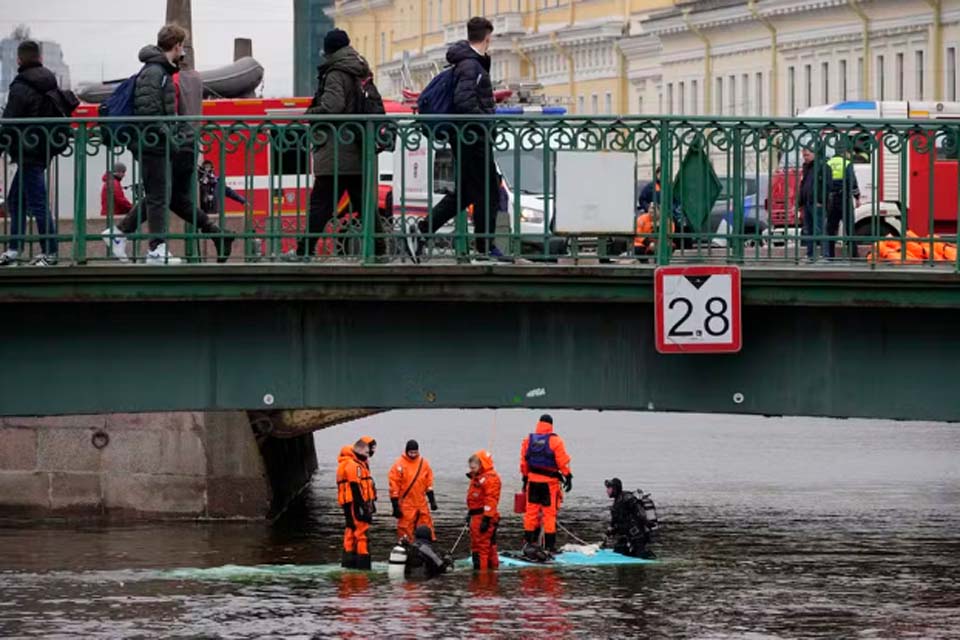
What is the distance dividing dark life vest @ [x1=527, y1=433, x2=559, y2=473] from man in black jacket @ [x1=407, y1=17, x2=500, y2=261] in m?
10.6

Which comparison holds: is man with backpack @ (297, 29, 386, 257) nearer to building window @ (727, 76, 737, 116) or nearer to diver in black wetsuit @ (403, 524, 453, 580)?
diver in black wetsuit @ (403, 524, 453, 580)

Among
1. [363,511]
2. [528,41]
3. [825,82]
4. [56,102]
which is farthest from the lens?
[528,41]

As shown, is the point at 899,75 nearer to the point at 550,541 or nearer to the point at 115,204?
the point at 550,541

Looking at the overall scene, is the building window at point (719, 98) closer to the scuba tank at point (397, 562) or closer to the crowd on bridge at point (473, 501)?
the crowd on bridge at point (473, 501)

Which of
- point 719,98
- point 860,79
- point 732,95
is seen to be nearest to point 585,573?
point 860,79

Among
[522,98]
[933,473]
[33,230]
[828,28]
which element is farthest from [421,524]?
[828,28]

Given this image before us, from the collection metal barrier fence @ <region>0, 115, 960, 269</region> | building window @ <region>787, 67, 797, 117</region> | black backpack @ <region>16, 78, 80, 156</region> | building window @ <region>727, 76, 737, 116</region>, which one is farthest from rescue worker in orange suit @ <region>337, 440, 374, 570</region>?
building window @ <region>727, 76, 737, 116</region>

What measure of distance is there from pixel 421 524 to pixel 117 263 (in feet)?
40.9

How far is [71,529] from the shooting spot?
33.4m

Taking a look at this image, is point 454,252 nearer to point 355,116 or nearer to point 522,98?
point 355,116

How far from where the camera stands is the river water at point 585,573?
25078 millimetres

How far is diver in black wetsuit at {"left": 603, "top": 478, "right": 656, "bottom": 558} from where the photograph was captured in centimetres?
2909

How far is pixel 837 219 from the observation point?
17844 mm

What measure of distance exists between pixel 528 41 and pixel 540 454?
3311 inches
